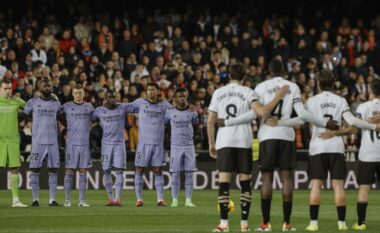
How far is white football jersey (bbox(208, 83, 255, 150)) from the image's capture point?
14.6 m

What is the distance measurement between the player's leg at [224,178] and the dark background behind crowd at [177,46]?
14080mm

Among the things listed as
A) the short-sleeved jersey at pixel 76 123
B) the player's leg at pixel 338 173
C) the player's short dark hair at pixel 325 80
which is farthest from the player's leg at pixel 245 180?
the short-sleeved jersey at pixel 76 123

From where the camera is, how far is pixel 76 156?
20875 millimetres

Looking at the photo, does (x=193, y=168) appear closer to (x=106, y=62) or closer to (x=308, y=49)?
(x=106, y=62)

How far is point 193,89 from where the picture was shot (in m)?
30.8

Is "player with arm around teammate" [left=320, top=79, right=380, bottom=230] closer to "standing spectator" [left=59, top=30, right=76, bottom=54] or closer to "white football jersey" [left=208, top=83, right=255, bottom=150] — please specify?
"white football jersey" [left=208, top=83, right=255, bottom=150]

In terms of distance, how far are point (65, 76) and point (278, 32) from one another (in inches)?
348

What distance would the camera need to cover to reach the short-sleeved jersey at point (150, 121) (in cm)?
2122

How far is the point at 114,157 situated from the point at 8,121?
2261mm

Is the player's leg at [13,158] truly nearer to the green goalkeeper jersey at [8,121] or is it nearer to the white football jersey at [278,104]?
the green goalkeeper jersey at [8,121]

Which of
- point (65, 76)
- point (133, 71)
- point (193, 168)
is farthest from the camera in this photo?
point (133, 71)

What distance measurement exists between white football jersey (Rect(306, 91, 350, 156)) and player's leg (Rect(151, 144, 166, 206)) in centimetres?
648

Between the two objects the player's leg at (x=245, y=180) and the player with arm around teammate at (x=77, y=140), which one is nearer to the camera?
the player's leg at (x=245, y=180)

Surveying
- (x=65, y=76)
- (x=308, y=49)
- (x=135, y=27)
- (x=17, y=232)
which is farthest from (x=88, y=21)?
(x=17, y=232)
